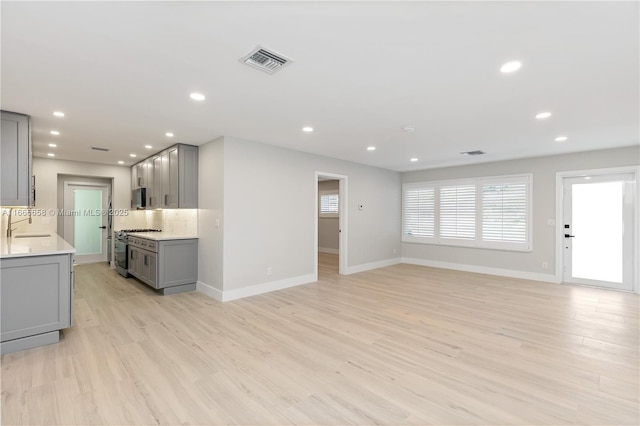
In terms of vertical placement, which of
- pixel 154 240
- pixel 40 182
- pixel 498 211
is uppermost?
pixel 40 182

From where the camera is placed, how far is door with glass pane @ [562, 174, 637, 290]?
5.22m

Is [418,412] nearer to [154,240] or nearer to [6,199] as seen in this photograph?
[154,240]

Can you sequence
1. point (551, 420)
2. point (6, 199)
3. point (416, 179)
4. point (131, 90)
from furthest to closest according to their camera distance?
point (416, 179), point (6, 199), point (131, 90), point (551, 420)

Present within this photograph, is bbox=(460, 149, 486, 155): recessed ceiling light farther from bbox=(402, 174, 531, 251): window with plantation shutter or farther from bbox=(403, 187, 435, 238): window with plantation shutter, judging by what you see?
bbox=(403, 187, 435, 238): window with plantation shutter

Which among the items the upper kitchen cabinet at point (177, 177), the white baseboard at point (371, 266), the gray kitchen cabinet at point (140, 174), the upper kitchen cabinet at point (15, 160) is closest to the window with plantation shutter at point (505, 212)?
the white baseboard at point (371, 266)

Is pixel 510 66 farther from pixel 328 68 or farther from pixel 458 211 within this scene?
pixel 458 211

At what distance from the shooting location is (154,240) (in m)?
4.84

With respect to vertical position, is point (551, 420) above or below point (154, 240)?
below

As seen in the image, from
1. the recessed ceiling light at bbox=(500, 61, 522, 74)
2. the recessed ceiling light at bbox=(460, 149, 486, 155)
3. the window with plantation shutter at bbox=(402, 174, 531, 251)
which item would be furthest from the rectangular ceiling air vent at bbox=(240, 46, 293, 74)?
the window with plantation shutter at bbox=(402, 174, 531, 251)

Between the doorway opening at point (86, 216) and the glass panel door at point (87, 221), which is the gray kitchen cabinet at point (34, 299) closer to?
the doorway opening at point (86, 216)

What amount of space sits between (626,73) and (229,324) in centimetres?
466

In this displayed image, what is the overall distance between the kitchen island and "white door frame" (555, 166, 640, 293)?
789cm

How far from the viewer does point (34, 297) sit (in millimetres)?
2977

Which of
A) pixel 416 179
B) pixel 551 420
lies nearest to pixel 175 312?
pixel 551 420
